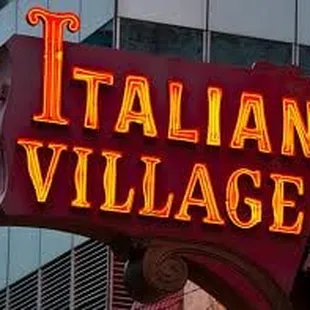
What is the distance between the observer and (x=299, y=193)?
16562mm

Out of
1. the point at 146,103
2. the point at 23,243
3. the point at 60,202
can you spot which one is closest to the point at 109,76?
the point at 146,103

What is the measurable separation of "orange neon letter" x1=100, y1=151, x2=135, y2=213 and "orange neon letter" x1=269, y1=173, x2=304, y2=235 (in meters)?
1.49

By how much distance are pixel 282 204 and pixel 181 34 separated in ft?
73.9

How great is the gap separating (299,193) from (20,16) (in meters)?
28.5

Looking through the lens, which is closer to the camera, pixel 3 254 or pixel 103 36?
pixel 103 36

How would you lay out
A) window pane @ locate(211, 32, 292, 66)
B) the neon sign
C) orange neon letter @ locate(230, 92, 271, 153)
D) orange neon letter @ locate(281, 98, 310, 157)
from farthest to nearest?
window pane @ locate(211, 32, 292, 66)
orange neon letter @ locate(281, 98, 310, 157)
orange neon letter @ locate(230, 92, 271, 153)
the neon sign

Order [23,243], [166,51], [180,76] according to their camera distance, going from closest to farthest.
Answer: [180,76]
[166,51]
[23,243]

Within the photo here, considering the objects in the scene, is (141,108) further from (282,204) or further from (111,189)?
(282,204)

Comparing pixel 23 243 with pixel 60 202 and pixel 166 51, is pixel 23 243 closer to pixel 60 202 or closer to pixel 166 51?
pixel 166 51

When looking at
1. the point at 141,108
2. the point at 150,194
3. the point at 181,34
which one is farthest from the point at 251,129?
the point at 181,34

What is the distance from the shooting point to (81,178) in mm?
15836

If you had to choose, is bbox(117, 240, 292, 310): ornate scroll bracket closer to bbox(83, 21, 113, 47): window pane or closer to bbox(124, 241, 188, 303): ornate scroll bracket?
bbox(124, 241, 188, 303): ornate scroll bracket

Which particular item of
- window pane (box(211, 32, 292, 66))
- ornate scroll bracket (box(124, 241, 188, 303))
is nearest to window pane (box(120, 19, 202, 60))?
window pane (box(211, 32, 292, 66))

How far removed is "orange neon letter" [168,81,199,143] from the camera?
1630 cm
